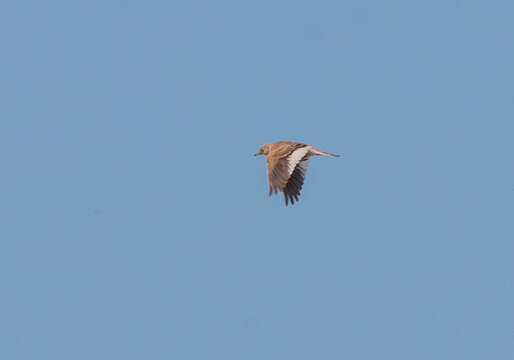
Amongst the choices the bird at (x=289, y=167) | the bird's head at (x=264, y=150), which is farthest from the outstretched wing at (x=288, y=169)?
the bird's head at (x=264, y=150)

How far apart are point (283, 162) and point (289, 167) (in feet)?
0.96

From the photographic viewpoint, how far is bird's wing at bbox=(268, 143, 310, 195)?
3041cm

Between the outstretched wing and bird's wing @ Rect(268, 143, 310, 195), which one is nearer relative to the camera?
bird's wing @ Rect(268, 143, 310, 195)

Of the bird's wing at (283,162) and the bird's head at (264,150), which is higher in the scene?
the bird's head at (264,150)

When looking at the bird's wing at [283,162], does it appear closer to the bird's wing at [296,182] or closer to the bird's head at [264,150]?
the bird's wing at [296,182]

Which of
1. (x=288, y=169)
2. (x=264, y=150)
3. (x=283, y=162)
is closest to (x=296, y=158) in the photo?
(x=283, y=162)

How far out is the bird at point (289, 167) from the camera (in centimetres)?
3055

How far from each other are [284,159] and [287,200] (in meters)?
1.18

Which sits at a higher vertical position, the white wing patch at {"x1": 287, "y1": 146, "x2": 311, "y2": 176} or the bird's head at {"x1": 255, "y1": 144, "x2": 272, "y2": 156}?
the bird's head at {"x1": 255, "y1": 144, "x2": 272, "y2": 156}

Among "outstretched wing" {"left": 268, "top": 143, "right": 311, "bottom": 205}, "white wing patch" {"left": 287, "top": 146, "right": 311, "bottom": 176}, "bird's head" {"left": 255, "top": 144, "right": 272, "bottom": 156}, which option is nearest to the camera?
"outstretched wing" {"left": 268, "top": 143, "right": 311, "bottom": 205}

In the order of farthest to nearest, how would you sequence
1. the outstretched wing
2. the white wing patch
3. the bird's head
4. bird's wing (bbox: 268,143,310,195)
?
the bird's head, the white wing patch, the outstretched wing, bird's wing (bbox: 268,143,310,195)

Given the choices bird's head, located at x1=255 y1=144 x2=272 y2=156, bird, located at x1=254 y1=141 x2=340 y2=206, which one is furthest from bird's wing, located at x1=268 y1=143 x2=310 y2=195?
bird's head, located at x1=255 y1=144 x2=272 y2=156

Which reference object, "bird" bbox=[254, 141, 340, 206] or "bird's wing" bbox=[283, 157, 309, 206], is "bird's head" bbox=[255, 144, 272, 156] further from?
"bird's wing" bbox=[283, 157, 309, 206]

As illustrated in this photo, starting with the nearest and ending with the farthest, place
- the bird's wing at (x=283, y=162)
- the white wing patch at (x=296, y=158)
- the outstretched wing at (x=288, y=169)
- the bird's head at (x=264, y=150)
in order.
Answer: the bird's wing at (x=283, y=162) → the outstretched wing at (x=288, y=169) → the white wing patch at (x=296, y=158) → the bird's head at (x=264, y=150)
